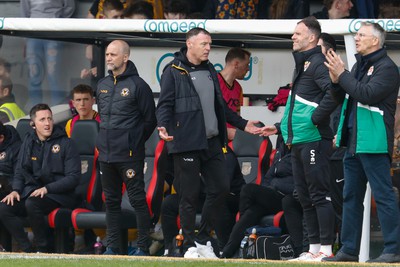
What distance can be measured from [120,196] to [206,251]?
1.11 metres

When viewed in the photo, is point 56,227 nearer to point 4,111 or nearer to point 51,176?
point 51,176

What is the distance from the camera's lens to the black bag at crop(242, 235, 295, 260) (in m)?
11.0

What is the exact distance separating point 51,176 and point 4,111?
5.38ft

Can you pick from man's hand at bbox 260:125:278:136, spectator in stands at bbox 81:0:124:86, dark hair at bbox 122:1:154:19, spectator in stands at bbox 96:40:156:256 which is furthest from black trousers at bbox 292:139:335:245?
spectator in stands at bbox 81:0:124:86

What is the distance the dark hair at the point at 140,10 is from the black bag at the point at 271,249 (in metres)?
3.25

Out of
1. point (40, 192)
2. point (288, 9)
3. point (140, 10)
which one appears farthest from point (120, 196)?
point (288, 9)

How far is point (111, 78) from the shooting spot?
1126 centimetres

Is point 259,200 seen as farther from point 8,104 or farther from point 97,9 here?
point 97,9

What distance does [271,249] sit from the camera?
11.0 metres

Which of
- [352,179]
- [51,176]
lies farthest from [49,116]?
[352,179]

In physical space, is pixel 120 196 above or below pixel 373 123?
below

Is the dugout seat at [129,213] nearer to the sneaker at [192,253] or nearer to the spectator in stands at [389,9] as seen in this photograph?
the sneaker at [192,253]

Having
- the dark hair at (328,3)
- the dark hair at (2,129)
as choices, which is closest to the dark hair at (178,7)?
the dark hair at (328,3)

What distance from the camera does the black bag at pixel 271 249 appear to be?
10977 mm
